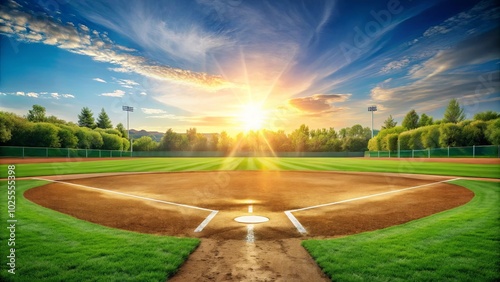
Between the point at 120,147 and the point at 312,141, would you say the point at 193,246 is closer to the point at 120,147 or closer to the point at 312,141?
the point at 120,147

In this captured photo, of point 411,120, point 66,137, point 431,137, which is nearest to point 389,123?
point 411,120

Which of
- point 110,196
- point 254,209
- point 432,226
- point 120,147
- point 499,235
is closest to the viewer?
point 499,235

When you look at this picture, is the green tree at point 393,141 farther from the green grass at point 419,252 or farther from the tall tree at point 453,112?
the green grass at point 419,252

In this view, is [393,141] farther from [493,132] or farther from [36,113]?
[36,113]

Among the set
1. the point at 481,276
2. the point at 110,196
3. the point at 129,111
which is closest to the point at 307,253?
the point at 481,276

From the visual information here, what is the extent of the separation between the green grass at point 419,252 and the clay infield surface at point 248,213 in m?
0.47

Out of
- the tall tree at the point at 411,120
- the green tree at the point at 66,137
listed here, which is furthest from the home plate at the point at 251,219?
the tall tree at the point at 411,120

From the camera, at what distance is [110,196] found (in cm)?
1159

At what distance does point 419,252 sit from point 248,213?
4903mm

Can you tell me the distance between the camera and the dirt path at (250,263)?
13.7ft

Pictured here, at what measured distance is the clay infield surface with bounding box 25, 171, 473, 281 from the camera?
A: 4614 millimetres

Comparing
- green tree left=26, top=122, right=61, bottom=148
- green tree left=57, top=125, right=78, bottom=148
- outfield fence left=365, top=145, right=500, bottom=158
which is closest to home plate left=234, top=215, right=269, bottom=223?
outfield fence left=365, top=145, right=500, bottom=158

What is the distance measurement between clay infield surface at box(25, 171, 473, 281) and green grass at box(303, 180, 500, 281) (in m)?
0.47

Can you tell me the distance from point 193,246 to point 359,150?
333 ft
